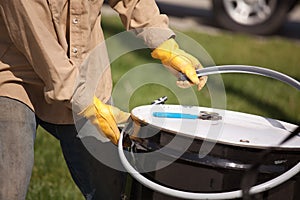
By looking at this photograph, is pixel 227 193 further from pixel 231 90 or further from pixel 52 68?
pixel 231 90

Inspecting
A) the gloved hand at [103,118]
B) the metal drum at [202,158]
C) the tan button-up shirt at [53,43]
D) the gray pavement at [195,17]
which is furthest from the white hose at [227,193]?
the gray pavement at [195,17]

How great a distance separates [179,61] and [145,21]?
0.22 m

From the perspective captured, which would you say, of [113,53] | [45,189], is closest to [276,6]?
[113,53]

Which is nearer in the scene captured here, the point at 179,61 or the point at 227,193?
the point at 227,193

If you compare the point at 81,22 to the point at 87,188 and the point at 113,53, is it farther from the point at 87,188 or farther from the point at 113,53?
the point at 113,53

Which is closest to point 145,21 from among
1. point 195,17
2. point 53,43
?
point 53,43

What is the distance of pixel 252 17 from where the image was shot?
8.62m

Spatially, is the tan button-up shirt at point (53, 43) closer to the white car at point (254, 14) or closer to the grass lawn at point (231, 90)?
the grass lawn at point (231, 90)

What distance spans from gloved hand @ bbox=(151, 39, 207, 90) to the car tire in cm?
591

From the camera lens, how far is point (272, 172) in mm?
2316

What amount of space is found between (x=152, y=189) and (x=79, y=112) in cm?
34

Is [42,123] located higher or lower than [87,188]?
higher

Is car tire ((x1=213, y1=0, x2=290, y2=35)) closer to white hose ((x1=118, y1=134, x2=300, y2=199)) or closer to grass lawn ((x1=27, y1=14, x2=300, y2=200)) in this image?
→ grass lawn ((x1=27, y1=14, x2=300, y2=200))

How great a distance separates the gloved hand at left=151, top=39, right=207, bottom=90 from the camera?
259 cm
